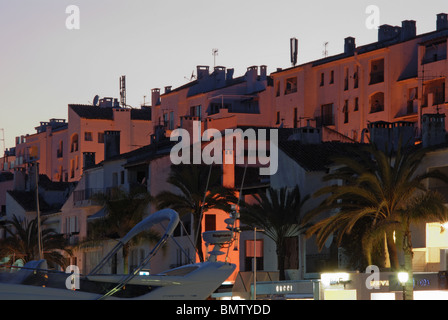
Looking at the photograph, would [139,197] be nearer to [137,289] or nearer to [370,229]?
[370,229]

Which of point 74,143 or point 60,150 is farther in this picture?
point 60,150

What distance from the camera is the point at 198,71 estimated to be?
11825cm

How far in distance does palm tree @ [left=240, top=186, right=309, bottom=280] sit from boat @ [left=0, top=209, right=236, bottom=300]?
2091 cm

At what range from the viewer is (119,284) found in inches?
1460

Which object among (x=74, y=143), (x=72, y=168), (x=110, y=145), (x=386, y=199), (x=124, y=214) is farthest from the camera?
(x=72, y=168)

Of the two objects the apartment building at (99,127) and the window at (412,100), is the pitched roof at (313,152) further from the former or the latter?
the apartment building at (99,127)

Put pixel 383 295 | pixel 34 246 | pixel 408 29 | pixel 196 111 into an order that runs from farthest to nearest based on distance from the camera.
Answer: pixel 196 111
pixel 408 29
pixel 34 246
pixel 383 295

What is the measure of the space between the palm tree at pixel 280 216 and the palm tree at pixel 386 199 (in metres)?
9.25

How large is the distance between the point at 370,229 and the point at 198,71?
70.9m

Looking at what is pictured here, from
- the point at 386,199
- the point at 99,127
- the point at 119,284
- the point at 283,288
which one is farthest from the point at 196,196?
the point at 99,127

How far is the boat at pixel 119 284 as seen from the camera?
1443 inches

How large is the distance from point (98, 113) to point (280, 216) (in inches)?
2645

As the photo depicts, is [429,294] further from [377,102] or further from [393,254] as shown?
[377,102]

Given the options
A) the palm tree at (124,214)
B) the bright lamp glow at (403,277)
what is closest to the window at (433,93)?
the palm tree at (124,214)
